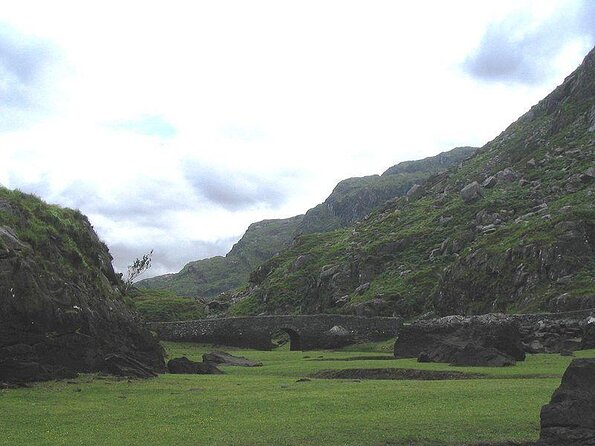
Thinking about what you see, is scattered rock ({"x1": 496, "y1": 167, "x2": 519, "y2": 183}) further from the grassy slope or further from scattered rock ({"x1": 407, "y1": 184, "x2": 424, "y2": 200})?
the grassy slope

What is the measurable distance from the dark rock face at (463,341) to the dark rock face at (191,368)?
1512 centimetres

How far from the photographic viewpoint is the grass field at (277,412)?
1894 cm

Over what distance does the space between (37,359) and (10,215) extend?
40.5 feet

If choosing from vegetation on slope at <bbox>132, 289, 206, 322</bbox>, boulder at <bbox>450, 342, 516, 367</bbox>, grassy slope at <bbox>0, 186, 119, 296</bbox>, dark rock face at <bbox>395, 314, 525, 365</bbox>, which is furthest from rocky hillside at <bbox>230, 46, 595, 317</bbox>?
grassy slope at <bbox>0, 186, 119, 296</bbox>

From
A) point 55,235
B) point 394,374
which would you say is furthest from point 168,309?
point 394,374

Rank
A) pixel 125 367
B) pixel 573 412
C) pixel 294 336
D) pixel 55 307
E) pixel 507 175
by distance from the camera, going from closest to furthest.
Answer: pixel 573 412
pixel 55 307
pixel 125 367
pixel 294 336
pixel 507 175

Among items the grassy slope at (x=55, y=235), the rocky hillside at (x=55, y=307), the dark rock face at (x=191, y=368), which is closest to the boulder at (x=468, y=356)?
the dark rock face at (x=191, y=368)

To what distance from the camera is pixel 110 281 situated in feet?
176

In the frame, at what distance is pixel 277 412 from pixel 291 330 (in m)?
50.6

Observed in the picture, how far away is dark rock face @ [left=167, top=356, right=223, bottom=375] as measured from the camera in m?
42.6

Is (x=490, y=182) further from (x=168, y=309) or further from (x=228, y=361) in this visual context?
(x=228, y=361)

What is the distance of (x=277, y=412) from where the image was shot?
22.8 metres

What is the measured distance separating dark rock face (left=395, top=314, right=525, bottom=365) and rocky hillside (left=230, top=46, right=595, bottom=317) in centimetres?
1732

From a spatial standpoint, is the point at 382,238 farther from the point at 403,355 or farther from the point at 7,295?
the point at 7,295
